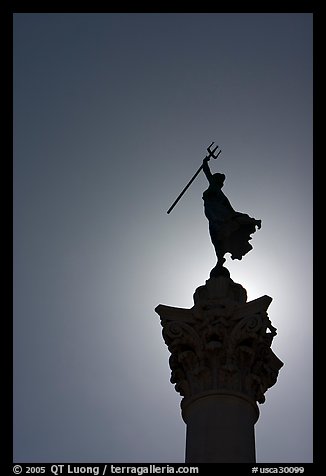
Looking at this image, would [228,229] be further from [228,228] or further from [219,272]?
[219,272]

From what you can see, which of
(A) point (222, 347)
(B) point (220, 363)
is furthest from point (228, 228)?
(B) point (220, 363)

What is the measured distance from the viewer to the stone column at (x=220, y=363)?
3262cm

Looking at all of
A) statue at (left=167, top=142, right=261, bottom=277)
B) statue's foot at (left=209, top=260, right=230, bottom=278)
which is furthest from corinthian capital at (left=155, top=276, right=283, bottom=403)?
statue at (left=167, top=142, right=261, bottom=277)

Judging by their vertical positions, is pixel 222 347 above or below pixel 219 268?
below

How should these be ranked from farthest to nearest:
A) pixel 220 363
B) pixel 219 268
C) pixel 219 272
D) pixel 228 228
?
pixel 228 228 < pixel 219 268 < pixel 219 272 < pixel 220 363

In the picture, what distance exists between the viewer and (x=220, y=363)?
33.7 m

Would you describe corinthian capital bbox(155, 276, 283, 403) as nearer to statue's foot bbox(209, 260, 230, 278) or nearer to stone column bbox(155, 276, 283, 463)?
stone column bbox(155, 276, 283, 463)

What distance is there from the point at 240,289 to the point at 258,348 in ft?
6.54

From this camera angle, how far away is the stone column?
1284 inches
